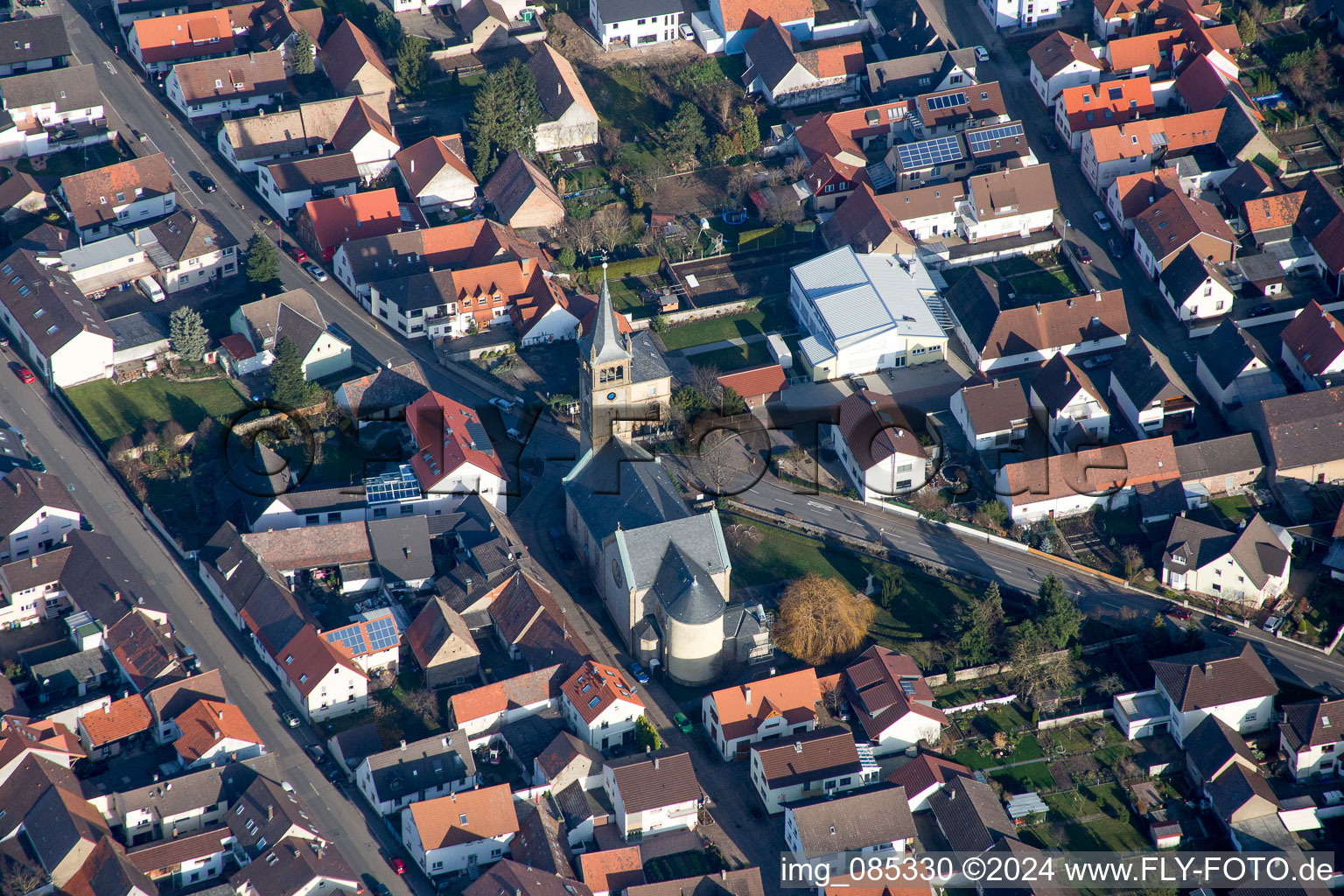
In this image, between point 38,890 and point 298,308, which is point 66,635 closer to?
point 38,890

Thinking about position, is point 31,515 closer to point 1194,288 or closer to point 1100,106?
point 1194,288

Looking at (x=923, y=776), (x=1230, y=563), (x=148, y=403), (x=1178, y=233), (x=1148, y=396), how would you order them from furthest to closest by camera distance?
(x=1178, y=233), (x=148, y=403), (x=1148, y=396), (x=1230, y=563), (x=923, y=776)

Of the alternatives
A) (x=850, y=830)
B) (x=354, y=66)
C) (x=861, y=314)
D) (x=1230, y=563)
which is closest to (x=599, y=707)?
(x=850, y=830)

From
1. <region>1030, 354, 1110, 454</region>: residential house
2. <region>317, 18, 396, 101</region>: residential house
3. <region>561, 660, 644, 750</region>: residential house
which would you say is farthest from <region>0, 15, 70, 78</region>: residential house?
<region>1030, 354, 1110, 454</region>: residential house

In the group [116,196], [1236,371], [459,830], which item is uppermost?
[116,196]

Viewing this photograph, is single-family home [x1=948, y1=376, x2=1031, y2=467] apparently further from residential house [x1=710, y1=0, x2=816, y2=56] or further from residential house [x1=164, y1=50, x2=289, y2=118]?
residential house [x1=164, y1=50, x2=289, y2=118]

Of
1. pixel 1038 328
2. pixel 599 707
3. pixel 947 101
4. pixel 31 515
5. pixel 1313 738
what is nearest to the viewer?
pixel 1313 738

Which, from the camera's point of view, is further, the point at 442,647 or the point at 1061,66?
the point at 1061,66

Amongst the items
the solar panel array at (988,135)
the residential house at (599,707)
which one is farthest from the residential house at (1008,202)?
the residential house at (599,707)
